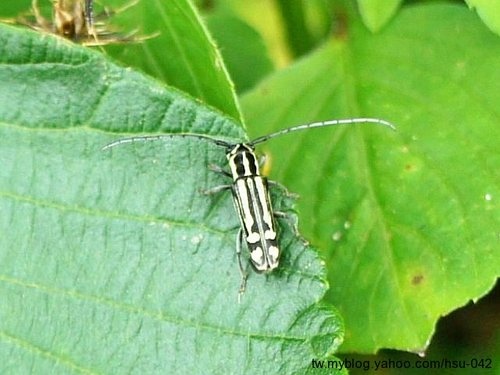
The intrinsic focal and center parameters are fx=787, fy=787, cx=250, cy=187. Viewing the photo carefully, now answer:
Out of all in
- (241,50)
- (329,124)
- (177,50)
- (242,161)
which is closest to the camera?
(242,161)

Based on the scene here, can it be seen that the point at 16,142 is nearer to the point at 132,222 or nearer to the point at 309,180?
the point at 132,222

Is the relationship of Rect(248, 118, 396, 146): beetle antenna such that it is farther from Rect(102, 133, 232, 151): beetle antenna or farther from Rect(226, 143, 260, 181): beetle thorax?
Rect(102, 133, 232, 151): beetle antenna

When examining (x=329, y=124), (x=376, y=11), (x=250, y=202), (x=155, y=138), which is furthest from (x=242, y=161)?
(x=376, y=11)

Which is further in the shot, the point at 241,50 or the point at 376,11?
the point at 241,50

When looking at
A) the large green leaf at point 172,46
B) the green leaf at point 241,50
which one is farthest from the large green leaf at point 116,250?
the green leaf at point 241,50

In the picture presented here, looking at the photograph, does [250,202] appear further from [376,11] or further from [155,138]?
[376,11]

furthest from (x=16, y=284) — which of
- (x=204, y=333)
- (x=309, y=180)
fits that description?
(x=309, y=180)

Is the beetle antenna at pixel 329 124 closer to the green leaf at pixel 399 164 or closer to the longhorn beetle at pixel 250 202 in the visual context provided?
the green leaf at pixel 399 164
